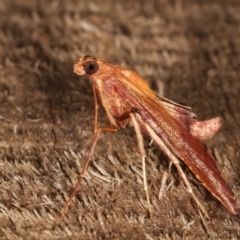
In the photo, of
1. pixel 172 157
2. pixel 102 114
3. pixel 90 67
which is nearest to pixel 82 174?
pixel 172 157

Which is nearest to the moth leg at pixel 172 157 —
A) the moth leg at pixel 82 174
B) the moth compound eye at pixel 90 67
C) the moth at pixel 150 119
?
the moth at pixel 150 119

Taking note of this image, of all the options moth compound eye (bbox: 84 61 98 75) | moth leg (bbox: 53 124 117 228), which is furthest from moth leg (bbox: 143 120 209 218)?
moth compound eye (bbox: 84 61 98 75)

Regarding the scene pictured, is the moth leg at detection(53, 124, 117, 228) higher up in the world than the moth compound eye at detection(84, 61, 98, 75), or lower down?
lower down

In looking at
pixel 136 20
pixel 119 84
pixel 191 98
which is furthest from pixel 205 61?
pixel 119 84

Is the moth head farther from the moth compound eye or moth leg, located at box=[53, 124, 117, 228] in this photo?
moth leg, located at box=[53, 124, 117, 228]

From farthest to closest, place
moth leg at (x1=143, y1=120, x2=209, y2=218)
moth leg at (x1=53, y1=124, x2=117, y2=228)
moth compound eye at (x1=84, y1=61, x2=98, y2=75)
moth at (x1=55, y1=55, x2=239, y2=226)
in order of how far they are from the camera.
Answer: moth compound eye at (x1=84, y1=61, x2=98, y2=75), moth at (x1=55, y1=55, x2=239, y2=226), moth leg at (x1=143, y1=120, x2=209, y2=218), moth leg at (x1=53, y1=124, x2=117, y2=228)

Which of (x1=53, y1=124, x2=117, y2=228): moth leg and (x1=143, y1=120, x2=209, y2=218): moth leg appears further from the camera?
(x1=143, y1=120, x2=209, y2=218): moth leg

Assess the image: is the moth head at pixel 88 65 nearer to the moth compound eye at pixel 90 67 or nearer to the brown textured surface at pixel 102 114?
the moth compound eye at pixel 90 67
